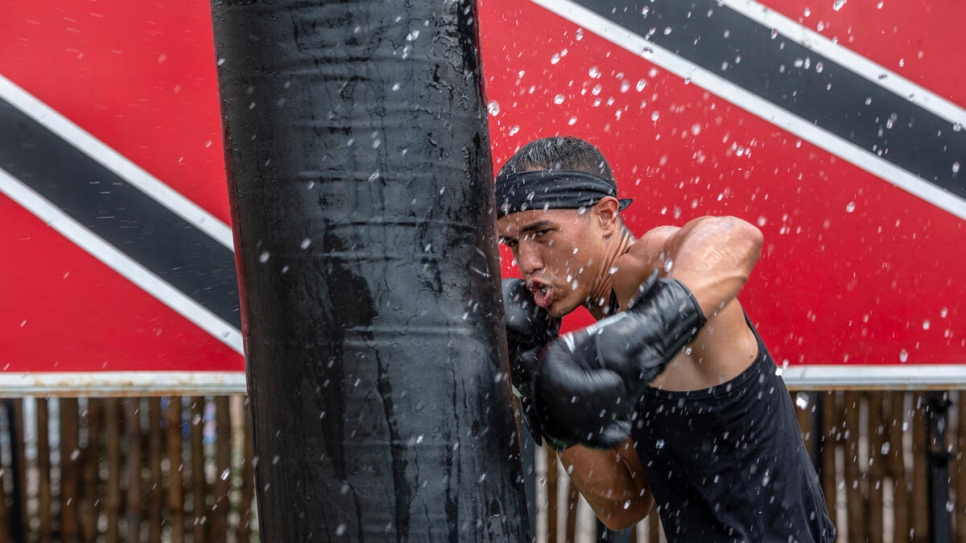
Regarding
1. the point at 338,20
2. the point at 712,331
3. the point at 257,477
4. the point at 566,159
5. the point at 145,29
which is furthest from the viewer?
the point at 145,29

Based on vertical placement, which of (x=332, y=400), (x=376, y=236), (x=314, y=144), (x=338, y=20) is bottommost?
(x=332, y=400)

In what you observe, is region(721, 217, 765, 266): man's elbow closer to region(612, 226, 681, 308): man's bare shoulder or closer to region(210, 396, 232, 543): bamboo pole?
region(612, 226, 681, 308): man's bare shoulder

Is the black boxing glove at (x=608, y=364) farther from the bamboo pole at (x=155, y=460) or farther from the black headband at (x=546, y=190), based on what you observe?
the bamboo pole at (x=155, y=460)

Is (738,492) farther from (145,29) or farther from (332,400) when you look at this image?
(145,29)

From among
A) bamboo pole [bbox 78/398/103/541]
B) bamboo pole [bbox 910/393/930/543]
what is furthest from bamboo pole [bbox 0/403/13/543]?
A: bamboo pole [bbox 910/393/930/543]

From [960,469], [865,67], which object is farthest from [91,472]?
[960,469]

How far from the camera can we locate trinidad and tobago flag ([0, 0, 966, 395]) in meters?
2.93

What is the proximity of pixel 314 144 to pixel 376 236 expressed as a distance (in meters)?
0.14

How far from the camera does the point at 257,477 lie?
1179 mm

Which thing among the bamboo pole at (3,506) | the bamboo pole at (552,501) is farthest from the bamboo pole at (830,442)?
the bamboo pole at (3,506)

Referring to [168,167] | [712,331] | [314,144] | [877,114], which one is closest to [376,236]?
[314,144]

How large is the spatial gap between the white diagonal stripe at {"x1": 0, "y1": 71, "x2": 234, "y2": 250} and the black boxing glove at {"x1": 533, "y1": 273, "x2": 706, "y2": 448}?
199 cm

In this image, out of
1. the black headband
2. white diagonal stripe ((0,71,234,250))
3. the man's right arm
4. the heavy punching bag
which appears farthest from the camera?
white diagonal stripe ((0,71,234,250))

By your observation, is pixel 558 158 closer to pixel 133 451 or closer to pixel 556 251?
pixel 556 251
